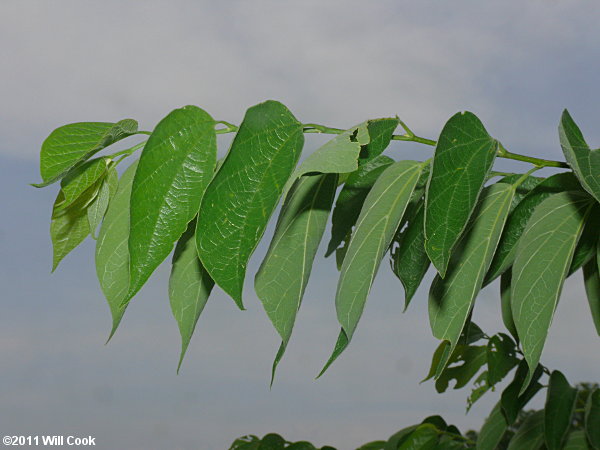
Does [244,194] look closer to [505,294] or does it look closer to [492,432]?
[505,294]

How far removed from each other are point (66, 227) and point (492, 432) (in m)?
1.19

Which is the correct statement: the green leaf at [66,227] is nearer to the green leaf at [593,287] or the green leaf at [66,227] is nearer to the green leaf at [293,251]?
the green leaf at [293,251]

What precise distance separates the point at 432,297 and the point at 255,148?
34cm

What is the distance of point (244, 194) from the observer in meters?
0.66

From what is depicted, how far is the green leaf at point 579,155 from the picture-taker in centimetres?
68

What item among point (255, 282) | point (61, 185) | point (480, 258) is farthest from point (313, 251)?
point (61, 185)

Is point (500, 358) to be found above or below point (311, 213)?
below

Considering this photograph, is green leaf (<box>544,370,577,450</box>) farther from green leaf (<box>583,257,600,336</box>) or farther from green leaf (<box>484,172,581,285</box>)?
green leaf (<box>484,172,581,285</box>)

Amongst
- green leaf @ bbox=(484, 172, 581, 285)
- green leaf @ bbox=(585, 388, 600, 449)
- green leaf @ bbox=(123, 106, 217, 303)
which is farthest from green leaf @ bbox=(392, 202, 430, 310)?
green leaf @ bbox=(585, 388, 600, 449)

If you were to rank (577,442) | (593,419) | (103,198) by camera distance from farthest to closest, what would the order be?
(577,442), (593,419), (103,198)

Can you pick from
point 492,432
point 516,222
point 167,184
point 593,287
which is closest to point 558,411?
point 492,432

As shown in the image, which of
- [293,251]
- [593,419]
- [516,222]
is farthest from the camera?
[593,419]

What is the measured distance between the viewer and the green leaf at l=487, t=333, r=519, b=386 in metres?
1.60

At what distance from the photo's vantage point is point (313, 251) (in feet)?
2.63
